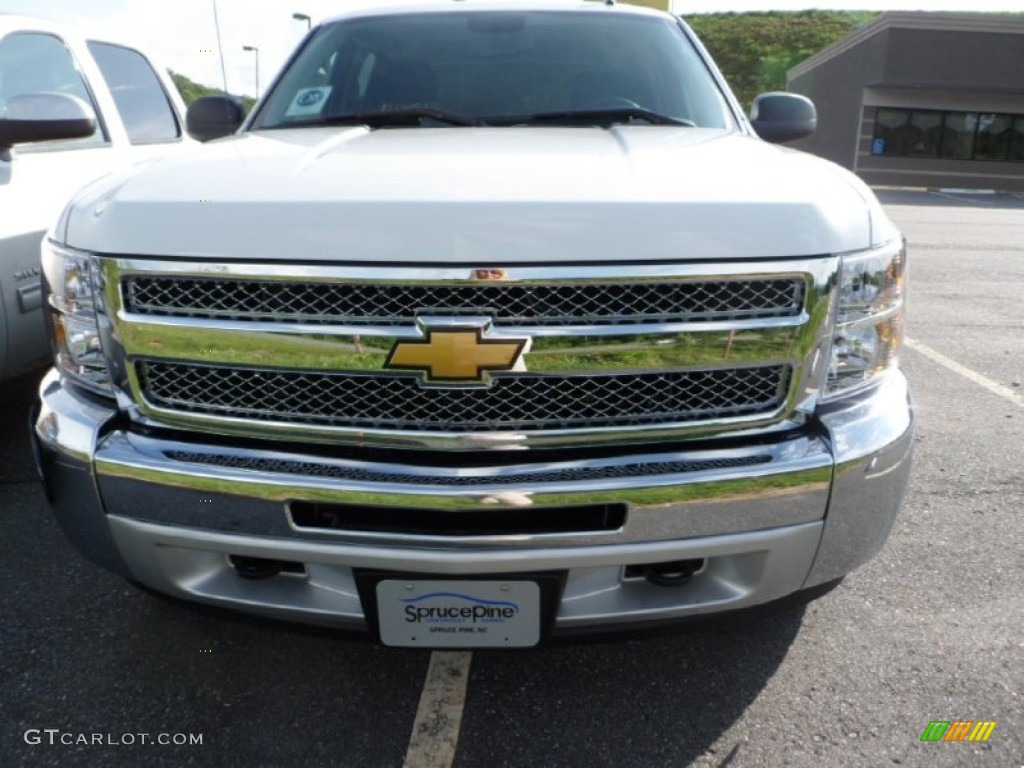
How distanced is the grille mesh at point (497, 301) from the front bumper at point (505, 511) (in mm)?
302

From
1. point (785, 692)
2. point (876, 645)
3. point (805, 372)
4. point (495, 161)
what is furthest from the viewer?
point (876, 645)

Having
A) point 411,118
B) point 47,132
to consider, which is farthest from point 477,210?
point 47,132

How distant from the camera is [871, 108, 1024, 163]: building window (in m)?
29.5

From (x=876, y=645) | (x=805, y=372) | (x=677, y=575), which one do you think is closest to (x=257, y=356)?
(x=677, y=575)

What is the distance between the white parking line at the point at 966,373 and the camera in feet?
16.0

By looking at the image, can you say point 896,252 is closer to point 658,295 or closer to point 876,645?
point 658,295

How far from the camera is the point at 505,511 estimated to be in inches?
70.0

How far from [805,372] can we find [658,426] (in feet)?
1.15

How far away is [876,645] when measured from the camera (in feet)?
8.09

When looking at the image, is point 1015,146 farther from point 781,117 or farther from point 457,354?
point 457,354

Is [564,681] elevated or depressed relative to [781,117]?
depressed

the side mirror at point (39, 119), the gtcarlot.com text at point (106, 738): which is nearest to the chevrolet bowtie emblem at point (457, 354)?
the gtcarlot.com text at point (106, 738)

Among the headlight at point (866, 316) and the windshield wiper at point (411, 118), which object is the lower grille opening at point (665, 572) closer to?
the headlight at point (866, 316)

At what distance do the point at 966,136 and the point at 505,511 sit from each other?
33186mm
